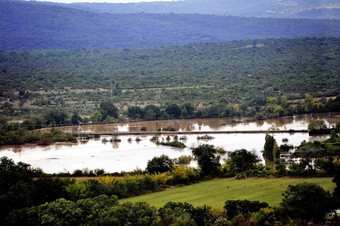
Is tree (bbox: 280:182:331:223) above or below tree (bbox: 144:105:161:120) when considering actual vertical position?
below

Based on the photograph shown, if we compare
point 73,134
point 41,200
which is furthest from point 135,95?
point 41,200

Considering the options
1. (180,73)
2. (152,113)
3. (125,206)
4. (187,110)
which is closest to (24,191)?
(125,206)

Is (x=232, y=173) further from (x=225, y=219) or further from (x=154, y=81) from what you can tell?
(x=154, y=81)

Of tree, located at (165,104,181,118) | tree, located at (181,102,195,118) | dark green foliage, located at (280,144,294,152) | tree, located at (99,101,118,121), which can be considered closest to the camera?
dark green foliage, located at (280,144,294,152)

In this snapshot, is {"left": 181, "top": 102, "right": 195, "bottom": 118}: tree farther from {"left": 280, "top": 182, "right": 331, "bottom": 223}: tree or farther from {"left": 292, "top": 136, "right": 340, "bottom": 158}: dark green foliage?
{"left": 280, "top": 182, "right": 331, "bottom": 223}: tree

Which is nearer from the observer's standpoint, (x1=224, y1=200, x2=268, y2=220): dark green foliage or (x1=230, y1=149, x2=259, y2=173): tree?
(x1=224, y1=200, x2=268, y2=220): dark green foliage

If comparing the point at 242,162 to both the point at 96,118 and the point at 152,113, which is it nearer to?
the point at 152,113

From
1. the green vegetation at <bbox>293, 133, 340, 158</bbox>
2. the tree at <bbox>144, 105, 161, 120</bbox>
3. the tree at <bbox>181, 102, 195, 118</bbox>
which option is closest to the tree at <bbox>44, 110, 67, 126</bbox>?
the tree at <bbox>144, 105, 161, 120</bbox>
